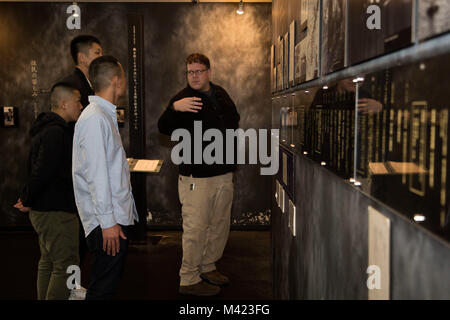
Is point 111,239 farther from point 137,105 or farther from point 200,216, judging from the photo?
point 137,105

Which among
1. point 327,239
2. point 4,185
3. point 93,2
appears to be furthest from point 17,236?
point 327,239

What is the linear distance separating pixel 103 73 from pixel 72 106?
0.47 meters

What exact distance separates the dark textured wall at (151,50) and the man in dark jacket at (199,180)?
1.80 m

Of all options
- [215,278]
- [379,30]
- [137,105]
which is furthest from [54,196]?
[137,105]

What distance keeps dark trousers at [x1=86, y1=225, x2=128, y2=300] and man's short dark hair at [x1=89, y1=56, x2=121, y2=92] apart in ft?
2.36

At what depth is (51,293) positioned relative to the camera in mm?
2484

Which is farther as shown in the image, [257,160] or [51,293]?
[257,160]

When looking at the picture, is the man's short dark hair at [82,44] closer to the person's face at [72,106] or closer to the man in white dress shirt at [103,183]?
the person's face at [72,106]

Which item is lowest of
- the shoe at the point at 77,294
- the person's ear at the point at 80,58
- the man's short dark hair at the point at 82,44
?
the shoe at the point at 77,294

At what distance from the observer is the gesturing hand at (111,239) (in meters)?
2.07

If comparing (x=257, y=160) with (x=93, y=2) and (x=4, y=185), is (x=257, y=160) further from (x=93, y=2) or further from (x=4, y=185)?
(x=4, y=185)

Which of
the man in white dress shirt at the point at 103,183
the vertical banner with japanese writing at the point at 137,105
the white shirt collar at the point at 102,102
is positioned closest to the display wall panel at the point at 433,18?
the man in white dress shirt at the point at 103,183
